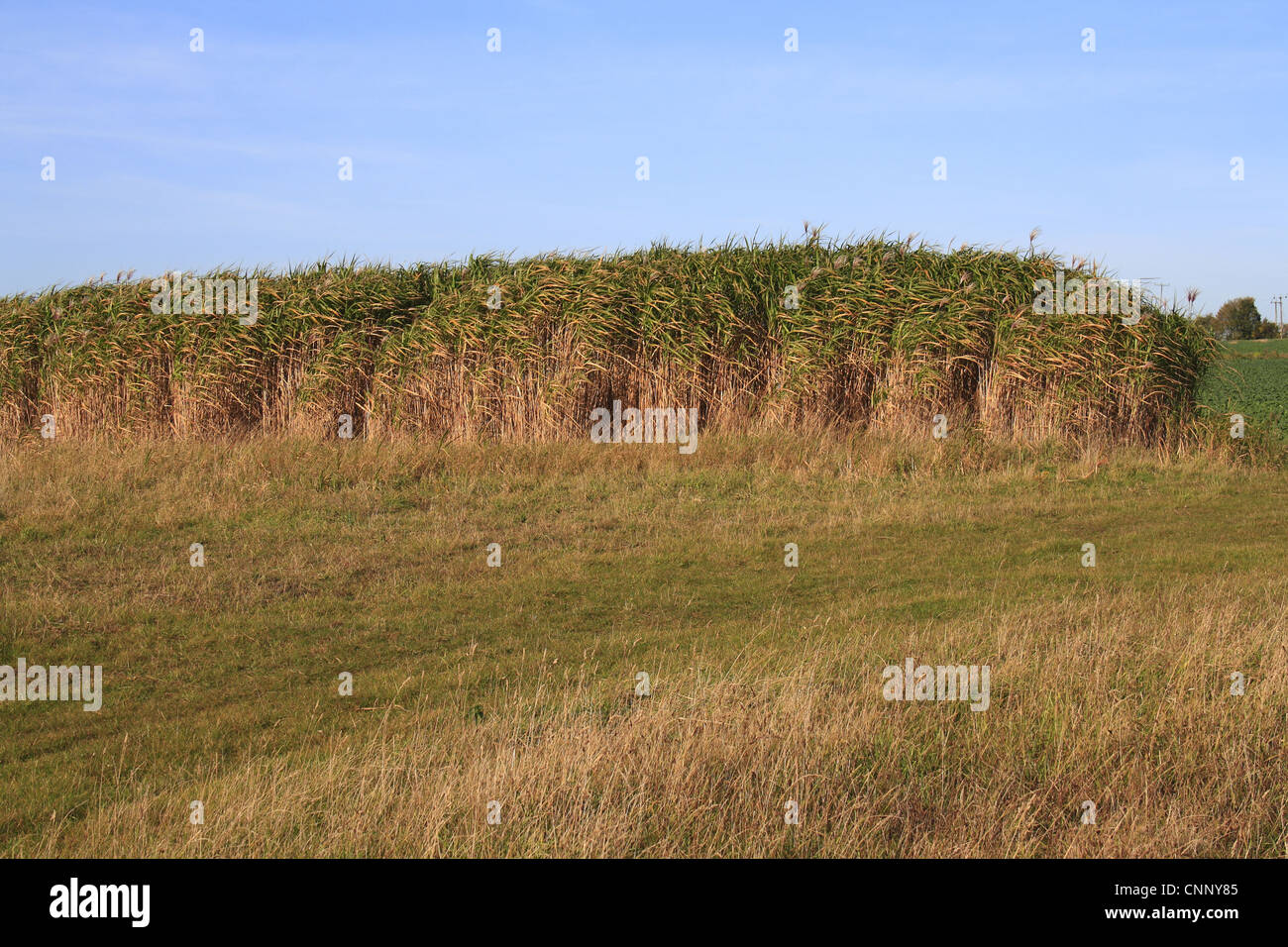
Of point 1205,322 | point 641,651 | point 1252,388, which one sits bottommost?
point 641,651

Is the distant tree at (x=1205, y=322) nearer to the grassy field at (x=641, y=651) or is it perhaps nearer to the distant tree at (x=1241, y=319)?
the grassy field at (x=641, y=651)

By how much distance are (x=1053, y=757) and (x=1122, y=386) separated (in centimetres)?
1132

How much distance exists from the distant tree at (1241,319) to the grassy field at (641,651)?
78.1 metres

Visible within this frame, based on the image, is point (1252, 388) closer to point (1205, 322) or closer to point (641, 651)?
point (1205, 322)

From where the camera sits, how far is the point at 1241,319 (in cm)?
8294

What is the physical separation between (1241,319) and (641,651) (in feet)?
298

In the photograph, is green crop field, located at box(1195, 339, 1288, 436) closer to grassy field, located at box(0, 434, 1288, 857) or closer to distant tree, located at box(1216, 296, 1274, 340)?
grassy field, located at box(0, 434, 1288, 857)

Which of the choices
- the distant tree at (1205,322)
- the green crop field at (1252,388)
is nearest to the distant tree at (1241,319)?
the green crop field at (1252,388)

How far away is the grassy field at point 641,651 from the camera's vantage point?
427cm

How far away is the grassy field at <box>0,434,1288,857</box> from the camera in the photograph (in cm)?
427

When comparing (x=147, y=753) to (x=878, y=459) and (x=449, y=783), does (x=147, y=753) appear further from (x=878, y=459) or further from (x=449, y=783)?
(x=878, y=459)

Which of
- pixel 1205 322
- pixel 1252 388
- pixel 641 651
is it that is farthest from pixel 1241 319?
pixel 641 651

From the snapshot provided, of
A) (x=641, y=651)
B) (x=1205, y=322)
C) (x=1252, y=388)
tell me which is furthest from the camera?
(x=1252, y=388)
